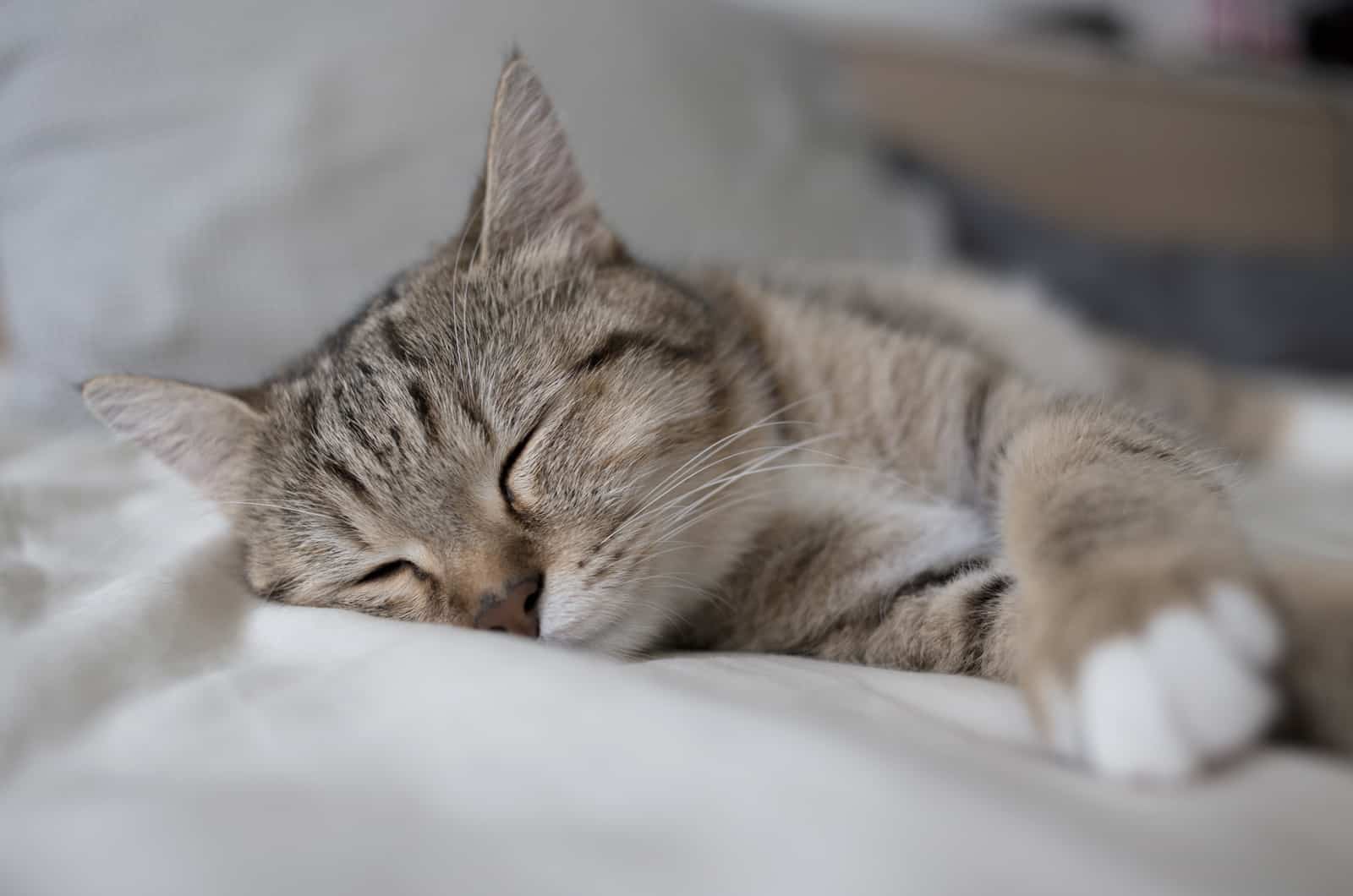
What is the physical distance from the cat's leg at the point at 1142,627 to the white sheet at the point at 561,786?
0.03m

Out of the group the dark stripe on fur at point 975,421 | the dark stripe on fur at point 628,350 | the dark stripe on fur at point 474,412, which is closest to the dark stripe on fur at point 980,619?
the dark stripe on fur at point 975,421

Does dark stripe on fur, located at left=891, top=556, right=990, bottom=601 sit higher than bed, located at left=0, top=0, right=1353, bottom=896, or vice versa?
bed, located at left=0, top=0, right=1353, bottom=896

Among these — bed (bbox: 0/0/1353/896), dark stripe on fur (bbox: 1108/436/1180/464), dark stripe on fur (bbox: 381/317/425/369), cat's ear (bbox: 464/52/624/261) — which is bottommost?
bed (bbox: 0/0/1353/896)

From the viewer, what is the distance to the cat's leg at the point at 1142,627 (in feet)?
2.02

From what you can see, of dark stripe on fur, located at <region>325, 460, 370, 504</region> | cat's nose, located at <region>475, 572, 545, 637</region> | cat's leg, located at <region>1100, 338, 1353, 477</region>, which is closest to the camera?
cat's nose, located at <region>475, 572, 545, 637</region>

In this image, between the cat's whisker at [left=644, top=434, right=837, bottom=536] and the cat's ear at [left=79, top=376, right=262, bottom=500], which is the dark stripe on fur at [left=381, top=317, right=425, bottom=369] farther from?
the cat's whisker at [left=644, top=434, right=837, bottom=536]

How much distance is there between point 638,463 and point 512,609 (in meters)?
0.25

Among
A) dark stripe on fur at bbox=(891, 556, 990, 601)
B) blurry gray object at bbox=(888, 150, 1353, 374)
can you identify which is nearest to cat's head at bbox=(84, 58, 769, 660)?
dark stripe on fur at bbox=(891, 556, 990, 601)

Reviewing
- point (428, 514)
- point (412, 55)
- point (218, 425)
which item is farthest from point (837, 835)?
point (412, 55)

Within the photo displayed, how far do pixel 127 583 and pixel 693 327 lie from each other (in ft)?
2.70

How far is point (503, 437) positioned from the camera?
1091 mm

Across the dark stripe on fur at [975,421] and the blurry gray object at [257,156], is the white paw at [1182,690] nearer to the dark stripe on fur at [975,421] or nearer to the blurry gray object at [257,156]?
the dark stripe on fur at [975,421]

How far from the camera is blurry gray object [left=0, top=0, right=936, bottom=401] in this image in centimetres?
154

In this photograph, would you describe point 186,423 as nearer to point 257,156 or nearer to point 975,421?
point 257,156
